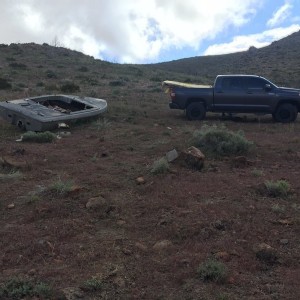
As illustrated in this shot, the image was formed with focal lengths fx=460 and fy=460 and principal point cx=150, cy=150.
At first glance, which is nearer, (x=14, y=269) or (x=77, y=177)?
(x=14, y=269)

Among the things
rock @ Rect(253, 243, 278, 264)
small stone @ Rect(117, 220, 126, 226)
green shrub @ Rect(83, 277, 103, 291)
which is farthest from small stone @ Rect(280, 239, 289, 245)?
green shrub @ Rect(83, 277, 103, 291)

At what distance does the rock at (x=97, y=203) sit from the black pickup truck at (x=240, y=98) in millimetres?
9525

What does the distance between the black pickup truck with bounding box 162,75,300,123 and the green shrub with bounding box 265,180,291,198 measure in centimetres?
870

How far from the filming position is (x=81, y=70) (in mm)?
36344

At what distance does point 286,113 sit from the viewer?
15680mm

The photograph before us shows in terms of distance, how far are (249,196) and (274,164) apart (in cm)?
250

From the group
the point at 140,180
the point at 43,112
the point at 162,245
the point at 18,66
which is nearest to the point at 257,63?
the point at 18,66

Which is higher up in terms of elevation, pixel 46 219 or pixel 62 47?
pixel 62 47

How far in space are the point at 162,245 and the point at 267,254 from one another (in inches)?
48.0

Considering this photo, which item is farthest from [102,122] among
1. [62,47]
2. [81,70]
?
[62,47]

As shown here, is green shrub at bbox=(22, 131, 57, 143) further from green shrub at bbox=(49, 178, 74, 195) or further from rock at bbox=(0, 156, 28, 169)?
green shrub at bbox=(49, 178, 74, 195)

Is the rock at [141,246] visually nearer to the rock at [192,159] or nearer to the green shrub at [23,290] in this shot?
the green shrub at [23,290]

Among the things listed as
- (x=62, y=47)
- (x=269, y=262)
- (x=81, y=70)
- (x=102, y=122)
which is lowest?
(x=269, y=262)

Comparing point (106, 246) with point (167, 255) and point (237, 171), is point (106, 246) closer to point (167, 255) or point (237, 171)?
point (167, 255)
